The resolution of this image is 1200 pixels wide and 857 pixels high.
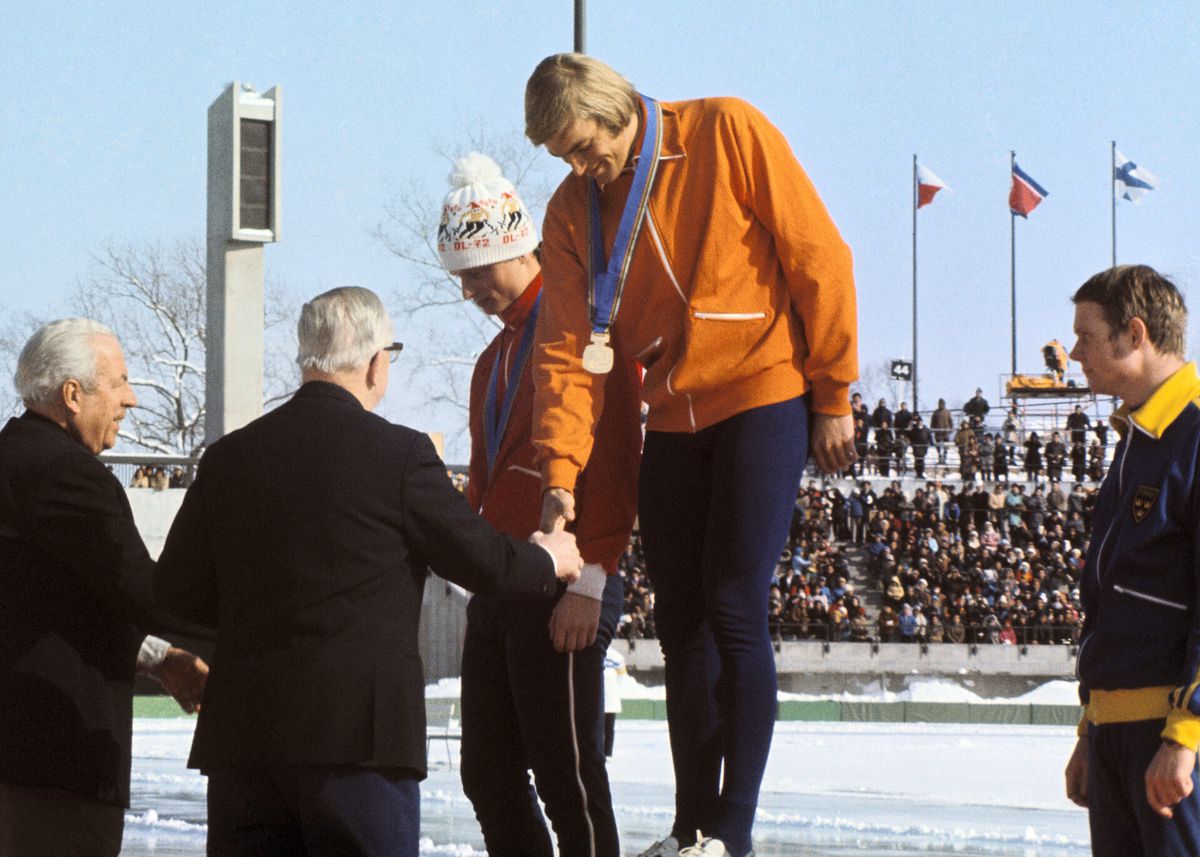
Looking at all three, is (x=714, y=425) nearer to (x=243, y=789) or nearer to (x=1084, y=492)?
(x=243, y=789)

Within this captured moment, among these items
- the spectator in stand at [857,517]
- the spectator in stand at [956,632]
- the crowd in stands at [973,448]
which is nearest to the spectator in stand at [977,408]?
the crowd in stands at [973,448]

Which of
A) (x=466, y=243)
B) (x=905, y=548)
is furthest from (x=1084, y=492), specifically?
(x=466, y=243)

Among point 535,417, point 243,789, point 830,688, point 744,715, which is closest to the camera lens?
point 243,789

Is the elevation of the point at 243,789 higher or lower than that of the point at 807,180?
lower

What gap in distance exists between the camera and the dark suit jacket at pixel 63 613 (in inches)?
152

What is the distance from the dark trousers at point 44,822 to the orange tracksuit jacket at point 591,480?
46.0 inches

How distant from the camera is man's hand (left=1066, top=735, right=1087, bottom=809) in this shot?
3.59 meters

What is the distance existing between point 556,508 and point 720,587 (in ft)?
1.37

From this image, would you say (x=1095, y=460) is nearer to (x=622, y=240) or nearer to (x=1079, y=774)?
(x=622, y=240)

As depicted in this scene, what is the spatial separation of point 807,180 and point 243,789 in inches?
74.5

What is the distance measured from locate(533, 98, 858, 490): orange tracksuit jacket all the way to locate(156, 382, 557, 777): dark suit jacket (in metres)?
0.75

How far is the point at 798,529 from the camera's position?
1379 inches

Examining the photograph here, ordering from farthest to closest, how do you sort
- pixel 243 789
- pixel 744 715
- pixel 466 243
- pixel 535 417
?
1. pixel 466 243
2. pixel 535 417
3. pixel 744 715
4. pixel 243 789

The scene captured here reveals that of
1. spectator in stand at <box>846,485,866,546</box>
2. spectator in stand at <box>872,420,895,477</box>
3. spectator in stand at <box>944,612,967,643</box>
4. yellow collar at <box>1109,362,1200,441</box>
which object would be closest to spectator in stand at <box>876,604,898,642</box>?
spectator in stand at <box>944,612,967,643</box>
